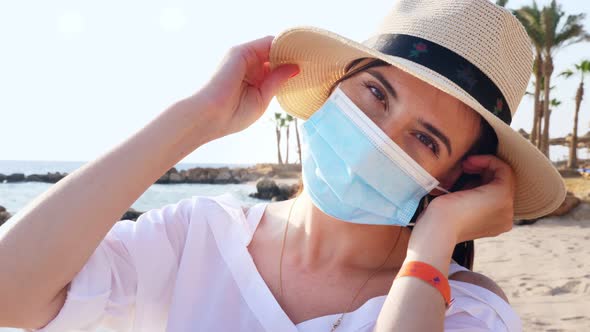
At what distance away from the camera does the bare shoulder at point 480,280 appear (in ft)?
5.12

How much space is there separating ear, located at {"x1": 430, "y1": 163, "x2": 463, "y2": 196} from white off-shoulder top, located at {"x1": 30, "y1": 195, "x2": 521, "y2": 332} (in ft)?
1.22

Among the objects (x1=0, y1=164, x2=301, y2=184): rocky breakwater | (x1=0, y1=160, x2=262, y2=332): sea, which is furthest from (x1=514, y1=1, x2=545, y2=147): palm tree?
(x1=0, y1=164, x2=301, y2=184): rocky breakwater

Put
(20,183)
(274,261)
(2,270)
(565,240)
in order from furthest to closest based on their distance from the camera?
(20,183) → (565,240) → (274,261) → (2,270)

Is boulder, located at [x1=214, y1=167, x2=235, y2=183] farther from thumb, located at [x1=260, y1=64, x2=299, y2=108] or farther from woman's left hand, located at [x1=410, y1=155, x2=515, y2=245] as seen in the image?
woman's left hand, located at [x1=410, y1=155, x2=515, y2=245]

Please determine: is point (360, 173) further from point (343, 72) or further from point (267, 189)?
point (267, 189)

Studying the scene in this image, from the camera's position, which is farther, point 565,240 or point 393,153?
point 565,240

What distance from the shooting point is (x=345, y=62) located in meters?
1.89

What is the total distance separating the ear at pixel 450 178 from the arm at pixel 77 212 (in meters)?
0.85

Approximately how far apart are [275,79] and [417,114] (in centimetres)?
55

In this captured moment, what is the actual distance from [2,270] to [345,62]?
1309 mm

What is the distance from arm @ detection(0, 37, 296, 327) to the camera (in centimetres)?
118

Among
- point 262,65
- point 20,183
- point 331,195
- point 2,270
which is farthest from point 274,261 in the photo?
point 20,183

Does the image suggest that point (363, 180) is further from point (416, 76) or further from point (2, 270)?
point (2, 270)

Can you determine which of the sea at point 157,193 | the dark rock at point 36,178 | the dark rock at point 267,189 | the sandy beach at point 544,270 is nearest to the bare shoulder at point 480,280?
the sandy beach at point 544,270
